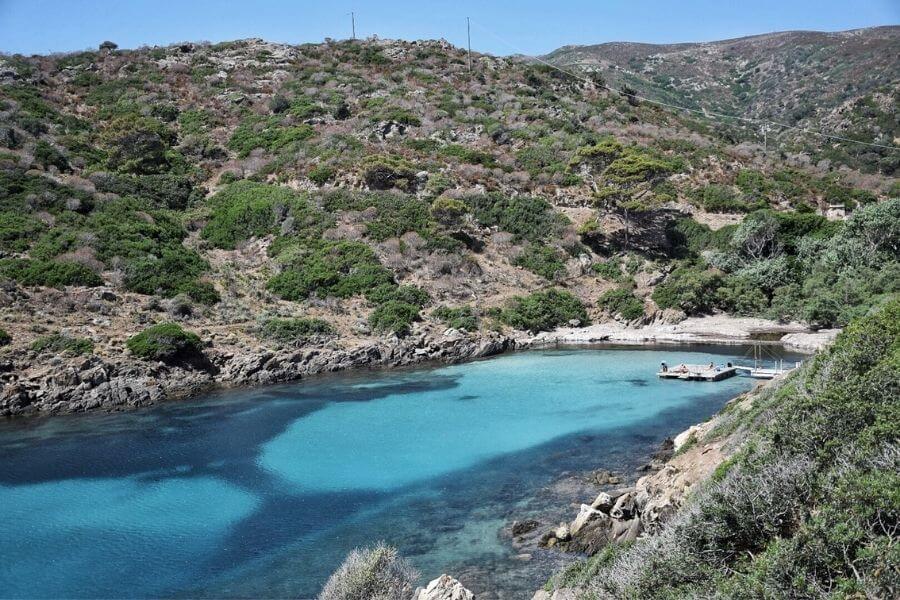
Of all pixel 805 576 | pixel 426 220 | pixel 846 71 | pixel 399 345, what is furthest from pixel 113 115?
pixel 846 71

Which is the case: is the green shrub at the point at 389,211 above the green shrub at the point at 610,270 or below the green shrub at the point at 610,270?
above

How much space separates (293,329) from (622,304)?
61.5ft

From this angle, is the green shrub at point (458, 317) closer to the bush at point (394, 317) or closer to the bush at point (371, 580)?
the bush at point (394, 317)

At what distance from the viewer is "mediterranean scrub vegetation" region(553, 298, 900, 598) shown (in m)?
5.73

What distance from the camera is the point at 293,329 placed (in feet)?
102

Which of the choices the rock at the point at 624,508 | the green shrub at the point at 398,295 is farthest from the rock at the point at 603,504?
the green shrub at the point at 398,295

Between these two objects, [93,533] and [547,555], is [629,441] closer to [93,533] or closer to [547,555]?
[547,555]

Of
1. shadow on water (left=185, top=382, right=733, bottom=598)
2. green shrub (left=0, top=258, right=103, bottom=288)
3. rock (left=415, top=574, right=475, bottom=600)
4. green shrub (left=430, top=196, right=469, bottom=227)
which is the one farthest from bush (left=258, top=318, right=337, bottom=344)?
rock (left=415, top=574, right=475, bottom=600)

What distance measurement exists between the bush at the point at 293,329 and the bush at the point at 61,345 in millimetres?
7512

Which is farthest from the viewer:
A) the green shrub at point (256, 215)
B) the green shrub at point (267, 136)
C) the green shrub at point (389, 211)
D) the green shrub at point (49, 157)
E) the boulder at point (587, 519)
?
the green shrub at point (267, 136)

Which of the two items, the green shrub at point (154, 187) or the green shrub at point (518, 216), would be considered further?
the green shrub at point (518, 216)

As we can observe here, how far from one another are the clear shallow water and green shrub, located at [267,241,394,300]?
27.8 feet

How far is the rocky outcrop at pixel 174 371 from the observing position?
2375cm

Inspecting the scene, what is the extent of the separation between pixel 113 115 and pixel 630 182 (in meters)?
43.5
